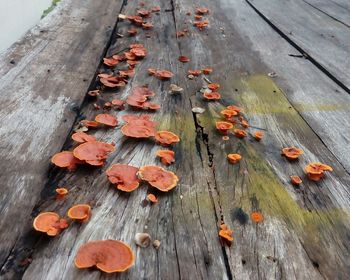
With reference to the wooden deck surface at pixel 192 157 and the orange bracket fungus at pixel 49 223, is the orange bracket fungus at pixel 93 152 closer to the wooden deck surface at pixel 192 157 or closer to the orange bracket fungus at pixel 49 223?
the wooden deck surface at pixel 192 157

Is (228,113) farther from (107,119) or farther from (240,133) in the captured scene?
(107,119)

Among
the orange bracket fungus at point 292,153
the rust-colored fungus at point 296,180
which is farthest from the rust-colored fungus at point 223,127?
the rust-colored fungus at point 296,180

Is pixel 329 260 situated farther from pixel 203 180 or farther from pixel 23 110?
pixel 23 110

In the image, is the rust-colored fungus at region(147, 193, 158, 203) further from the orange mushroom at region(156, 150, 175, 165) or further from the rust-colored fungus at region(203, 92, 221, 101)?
the rust-colored fungus at region(203, 92, 221, 101)

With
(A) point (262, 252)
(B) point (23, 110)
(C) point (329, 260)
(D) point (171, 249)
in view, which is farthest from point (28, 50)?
(C) point (329, 260)

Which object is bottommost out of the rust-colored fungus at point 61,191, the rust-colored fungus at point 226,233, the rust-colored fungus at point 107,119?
the rust-colored fungus at point 107,119

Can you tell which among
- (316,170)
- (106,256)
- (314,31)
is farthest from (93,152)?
(314,31)

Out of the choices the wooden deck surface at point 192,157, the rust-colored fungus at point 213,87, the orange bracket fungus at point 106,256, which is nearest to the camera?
the orange bracket fungus at point 106,256
